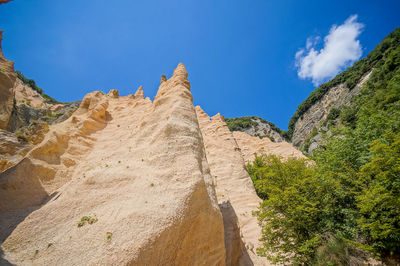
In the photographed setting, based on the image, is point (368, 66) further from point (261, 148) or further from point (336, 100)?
point (261, 148)

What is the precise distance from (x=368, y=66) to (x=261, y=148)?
36573mm

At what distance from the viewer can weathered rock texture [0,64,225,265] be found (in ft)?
13.3

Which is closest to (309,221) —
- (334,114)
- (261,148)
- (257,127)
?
(261,148)

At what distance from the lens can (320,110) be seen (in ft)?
181

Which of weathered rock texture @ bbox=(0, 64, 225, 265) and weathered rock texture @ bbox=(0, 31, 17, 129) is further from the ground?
weathered rock texture @ bbox=(0, 31, 17, 129)

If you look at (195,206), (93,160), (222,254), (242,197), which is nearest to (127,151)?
(93,160)

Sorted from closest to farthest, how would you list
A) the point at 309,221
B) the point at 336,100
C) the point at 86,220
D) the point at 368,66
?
the point at 86,220, the point at 309,221, the point at 368,66, the point at 336,100

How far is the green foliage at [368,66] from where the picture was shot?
30.1m

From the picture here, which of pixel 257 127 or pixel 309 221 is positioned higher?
pixel 257 127

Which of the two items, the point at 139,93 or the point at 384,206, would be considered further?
the point at 139,93

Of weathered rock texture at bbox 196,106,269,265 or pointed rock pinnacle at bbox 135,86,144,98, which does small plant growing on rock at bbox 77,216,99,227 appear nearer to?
weathered rock texture at bbox 196,106,269,265

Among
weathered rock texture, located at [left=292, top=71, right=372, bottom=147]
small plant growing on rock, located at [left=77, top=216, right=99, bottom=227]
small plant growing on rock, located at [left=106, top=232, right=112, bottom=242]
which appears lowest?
small plant growing on rock, located at [left=106, top=232, right=112, bottom=242]

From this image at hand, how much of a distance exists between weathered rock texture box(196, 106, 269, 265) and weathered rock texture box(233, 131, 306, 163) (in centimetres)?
1215

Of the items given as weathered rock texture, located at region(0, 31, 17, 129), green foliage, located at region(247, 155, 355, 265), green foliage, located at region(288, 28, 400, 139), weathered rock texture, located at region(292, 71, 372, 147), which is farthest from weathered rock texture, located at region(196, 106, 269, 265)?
weathered rock texture, located at region(292, 71, 372, 147)
